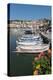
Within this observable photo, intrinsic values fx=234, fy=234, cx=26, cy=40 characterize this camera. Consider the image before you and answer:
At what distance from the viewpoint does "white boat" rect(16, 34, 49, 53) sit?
1.79 metres

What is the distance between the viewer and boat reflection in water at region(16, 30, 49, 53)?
1795 mm

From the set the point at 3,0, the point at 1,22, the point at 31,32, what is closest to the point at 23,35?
the point at 31,32

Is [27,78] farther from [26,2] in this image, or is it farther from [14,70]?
[26,2]

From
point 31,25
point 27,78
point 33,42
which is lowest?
point 27,78

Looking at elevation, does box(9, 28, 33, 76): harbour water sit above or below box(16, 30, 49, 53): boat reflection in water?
below

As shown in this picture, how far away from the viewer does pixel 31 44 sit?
71.4 inches

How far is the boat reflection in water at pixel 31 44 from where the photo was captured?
179cm

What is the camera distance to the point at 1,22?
1.78m

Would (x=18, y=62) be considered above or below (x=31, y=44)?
below

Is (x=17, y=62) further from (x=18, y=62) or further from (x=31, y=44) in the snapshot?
(x=31, y=44)

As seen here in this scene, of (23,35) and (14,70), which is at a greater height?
(23,35)

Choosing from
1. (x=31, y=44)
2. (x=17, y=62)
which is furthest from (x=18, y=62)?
(x=31, y=44)

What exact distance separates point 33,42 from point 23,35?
96 mm

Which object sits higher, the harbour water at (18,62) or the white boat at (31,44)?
the white boat at (31,44)
